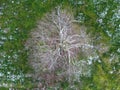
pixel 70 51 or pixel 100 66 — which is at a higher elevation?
pixel 70 51

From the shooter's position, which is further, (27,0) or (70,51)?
(27,0)

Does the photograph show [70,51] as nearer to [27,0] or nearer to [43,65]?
[43,65]

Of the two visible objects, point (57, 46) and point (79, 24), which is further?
point (79, 24)

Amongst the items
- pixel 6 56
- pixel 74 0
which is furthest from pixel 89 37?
pixel 6 56

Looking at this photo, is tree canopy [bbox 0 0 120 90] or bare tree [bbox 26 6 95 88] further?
tree canopy [bbox 0 0 120 90]

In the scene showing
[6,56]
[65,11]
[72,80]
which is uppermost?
[65,11]

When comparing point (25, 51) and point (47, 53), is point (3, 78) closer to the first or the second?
point (25, 51)

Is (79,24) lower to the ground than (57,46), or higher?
higher

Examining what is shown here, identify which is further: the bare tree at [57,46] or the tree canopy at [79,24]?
the tree canopy at [79,24]

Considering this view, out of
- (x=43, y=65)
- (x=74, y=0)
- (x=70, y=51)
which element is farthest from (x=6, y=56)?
(x=74, y=0)
